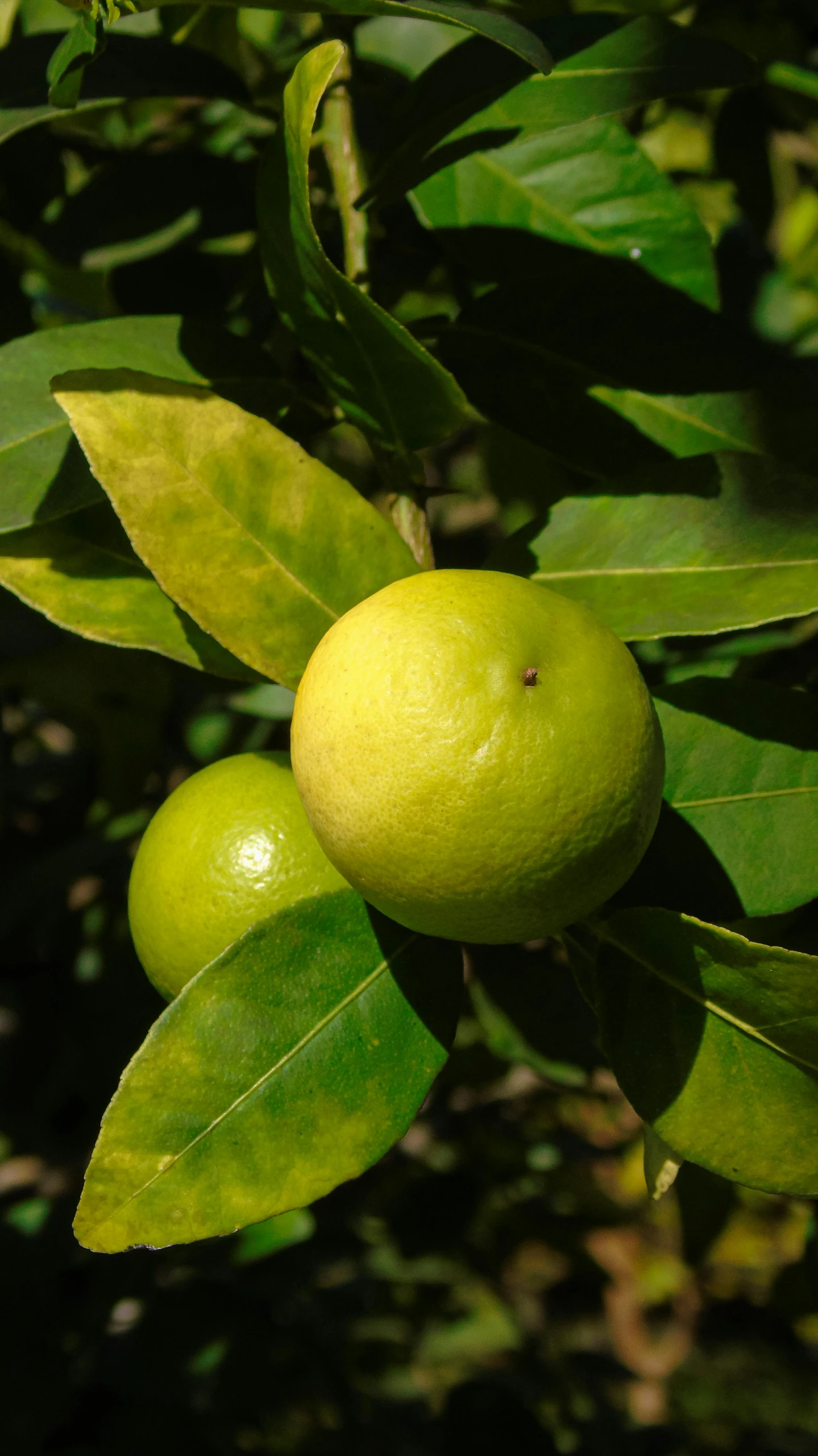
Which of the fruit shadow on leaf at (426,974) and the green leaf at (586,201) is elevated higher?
the green leaf at (586,201)

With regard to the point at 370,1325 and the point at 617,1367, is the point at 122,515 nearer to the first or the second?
the point at 370,1325

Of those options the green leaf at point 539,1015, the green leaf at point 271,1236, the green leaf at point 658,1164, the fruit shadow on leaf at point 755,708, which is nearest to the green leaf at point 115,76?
the fruit shadow on leaf at point 755,708

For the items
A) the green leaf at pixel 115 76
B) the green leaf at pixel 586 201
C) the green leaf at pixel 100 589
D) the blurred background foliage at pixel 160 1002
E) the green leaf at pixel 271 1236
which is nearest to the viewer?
the green leaf at pixel 100 589

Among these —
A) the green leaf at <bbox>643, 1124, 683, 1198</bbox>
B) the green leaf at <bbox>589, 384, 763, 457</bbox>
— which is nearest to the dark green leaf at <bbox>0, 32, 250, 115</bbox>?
the green leaf at <bbox>589, 384, 763, 457</bbox>

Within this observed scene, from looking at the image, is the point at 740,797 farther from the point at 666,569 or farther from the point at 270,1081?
the point at 270,1081

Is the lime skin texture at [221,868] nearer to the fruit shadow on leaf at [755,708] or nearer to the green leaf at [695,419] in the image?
the fruit shadow on leaf at [755,708]

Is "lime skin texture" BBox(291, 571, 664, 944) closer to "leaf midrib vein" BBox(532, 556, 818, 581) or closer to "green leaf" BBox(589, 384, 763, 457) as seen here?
"leaf midrib vein" BBox(532, 556, 818, 581)
